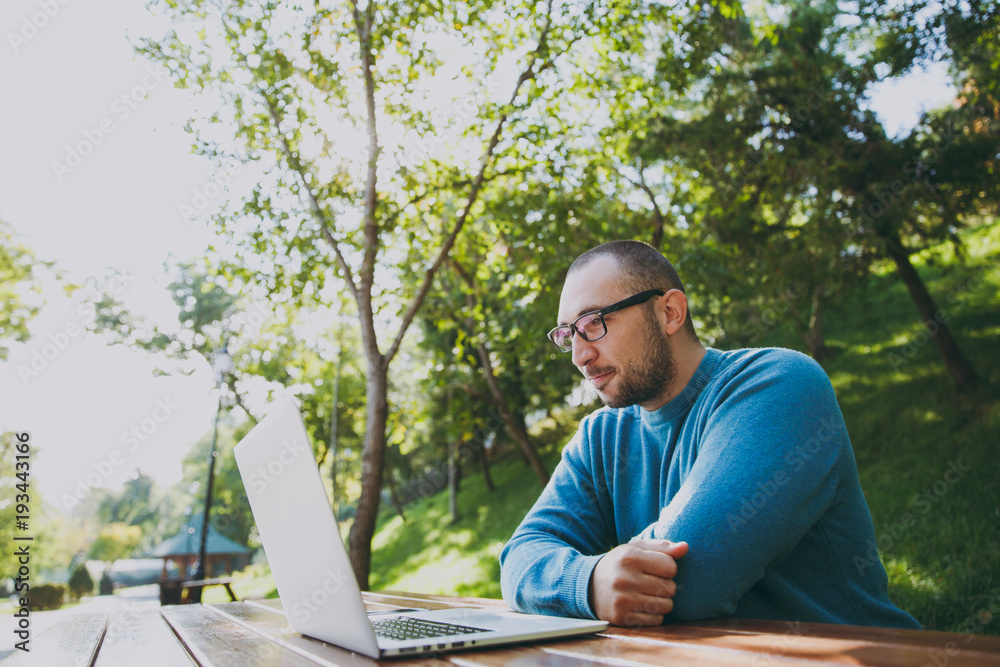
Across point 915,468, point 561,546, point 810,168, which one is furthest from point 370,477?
point 915,468

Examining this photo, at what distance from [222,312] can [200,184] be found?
17.0m

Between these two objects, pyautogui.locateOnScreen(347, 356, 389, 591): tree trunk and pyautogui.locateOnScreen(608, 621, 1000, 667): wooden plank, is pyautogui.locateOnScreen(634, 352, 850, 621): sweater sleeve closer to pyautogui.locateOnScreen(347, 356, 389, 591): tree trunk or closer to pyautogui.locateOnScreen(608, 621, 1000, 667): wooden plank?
pyautogui.locateOnScreen(608, 621, 1000, 667): wooden plank

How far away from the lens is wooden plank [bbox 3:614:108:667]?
1438 millimetres

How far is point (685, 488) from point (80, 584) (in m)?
45.2

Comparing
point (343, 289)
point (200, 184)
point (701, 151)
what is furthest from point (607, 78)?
point (200, 184)

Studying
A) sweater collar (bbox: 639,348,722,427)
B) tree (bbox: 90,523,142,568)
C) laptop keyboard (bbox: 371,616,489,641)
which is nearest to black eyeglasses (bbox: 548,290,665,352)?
sweater collar (bbox: 639,348,722,427)

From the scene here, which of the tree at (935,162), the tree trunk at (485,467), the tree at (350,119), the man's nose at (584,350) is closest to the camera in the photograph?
the man's nose at (584,350)

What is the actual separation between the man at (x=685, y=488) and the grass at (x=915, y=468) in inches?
178

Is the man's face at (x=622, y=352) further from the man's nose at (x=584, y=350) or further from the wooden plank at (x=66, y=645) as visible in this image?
the wooden plank at (x=66, y=645)

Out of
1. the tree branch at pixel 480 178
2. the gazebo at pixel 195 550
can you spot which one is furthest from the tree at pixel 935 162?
the gazebo at pixel 195 550

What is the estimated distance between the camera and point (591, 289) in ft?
6.89

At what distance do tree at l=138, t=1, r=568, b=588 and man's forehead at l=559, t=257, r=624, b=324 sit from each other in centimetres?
490

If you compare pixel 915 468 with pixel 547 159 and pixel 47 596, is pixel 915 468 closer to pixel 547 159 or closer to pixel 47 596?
pixel 547 159

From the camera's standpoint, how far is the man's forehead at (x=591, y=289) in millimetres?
2080
